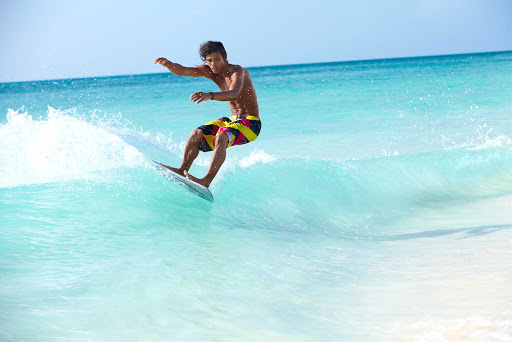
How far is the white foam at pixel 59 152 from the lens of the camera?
5879mm

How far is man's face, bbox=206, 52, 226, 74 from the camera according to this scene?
15.4ft

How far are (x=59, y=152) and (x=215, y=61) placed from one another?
262 centimetres

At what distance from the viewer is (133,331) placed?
8.87 ft

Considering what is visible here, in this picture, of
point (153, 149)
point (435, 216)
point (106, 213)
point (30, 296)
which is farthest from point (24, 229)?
point (435, 216)

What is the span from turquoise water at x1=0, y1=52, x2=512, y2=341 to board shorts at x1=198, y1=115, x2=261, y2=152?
2.22ft

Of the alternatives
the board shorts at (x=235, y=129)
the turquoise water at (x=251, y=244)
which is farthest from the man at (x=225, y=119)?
the turquoise water at (x=251, y=244)

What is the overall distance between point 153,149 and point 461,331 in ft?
16.4

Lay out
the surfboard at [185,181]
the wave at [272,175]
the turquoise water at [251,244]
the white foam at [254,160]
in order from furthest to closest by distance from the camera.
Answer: the white foam at [254,160] < the wave at [272,175] < the surfboard at [185,181] < the turquoise water at [251,244]

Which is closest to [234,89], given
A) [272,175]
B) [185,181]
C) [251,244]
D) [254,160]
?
[185,181]

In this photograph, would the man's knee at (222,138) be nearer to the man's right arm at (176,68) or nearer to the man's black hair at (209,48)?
the man's right arm at (176,68)

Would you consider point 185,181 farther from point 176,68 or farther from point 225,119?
point 176,68

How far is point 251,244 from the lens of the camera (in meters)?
4.38

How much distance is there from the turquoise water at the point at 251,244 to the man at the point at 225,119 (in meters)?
0.55

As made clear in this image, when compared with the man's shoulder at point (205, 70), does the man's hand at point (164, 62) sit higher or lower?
lower
